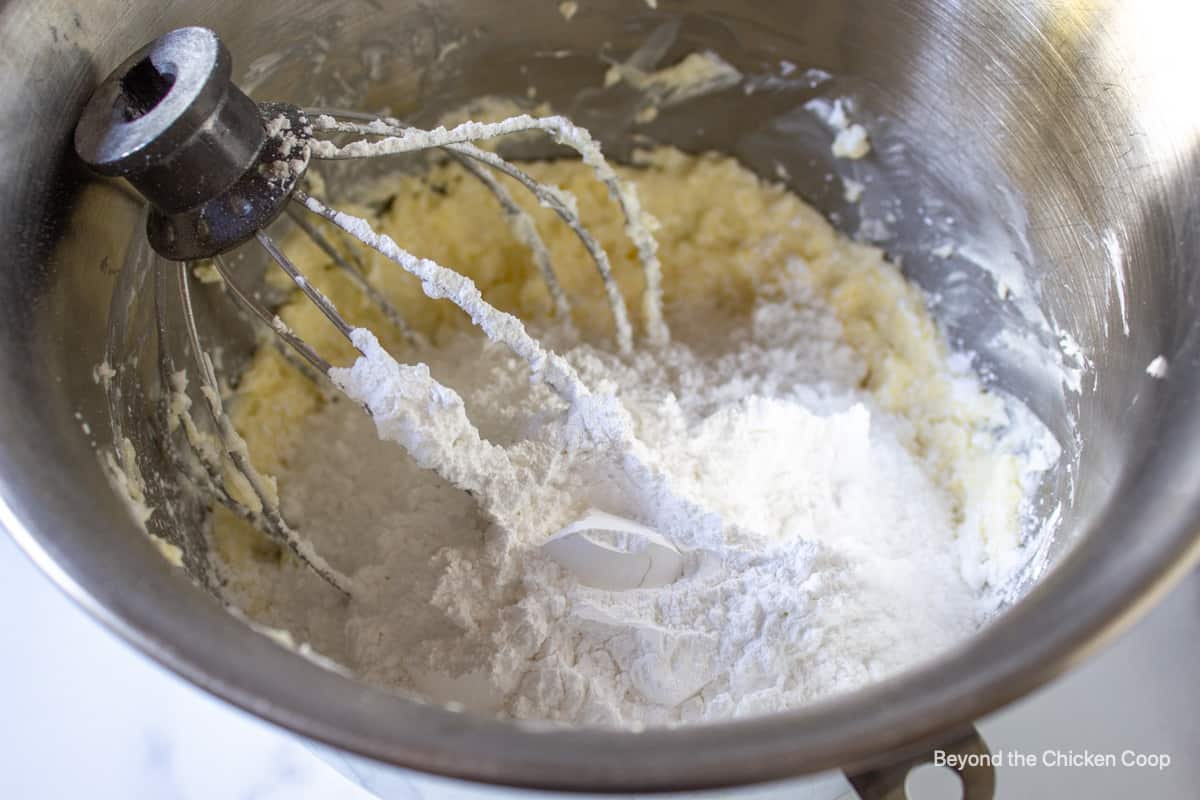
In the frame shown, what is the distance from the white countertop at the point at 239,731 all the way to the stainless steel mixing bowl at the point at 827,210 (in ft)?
0.61

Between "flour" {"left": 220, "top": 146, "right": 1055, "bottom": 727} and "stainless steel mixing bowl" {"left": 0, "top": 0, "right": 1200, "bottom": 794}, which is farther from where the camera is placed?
"flour" {"left": 220, "top": 146, "right": 1055, "bottom": 727}

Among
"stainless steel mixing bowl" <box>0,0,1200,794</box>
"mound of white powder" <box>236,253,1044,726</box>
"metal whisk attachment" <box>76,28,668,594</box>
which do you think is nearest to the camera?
"stainless steel mixing bowl" <box>0,0,1200,794</box>

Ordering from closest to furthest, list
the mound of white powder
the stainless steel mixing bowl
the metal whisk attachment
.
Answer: the stainless steel mixing bowl < the metal whisk attachment < the mound of white powder

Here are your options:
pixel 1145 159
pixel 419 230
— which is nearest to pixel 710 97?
pixel 419 230

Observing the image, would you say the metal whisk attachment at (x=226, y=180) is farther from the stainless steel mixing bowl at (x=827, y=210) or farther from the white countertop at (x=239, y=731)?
the white countertop at (x=239, y=731)

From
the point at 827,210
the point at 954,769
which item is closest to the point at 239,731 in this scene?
the point at 954,769

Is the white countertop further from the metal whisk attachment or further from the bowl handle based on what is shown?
the bowl handle

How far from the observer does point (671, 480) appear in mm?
805

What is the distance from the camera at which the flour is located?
0.74 meters

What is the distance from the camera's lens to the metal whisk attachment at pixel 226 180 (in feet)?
2.06

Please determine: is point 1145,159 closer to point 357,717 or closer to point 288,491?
point 357,717

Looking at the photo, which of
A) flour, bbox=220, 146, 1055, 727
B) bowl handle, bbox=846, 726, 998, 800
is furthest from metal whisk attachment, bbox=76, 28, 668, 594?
bowl handle, bbox=846, 726, 998, 800

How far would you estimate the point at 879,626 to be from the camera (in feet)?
2.52

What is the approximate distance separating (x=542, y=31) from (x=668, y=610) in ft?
1.87
